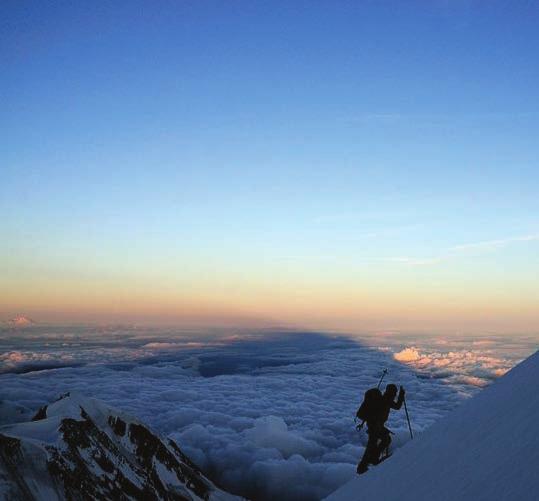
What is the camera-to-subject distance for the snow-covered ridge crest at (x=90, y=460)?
4094 cm

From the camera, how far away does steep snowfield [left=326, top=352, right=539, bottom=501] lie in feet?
11.1

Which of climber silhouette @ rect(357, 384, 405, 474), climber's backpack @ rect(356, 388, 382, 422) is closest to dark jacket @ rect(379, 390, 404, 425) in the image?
climber silhouette @ rect(357, 384, 405, 474)

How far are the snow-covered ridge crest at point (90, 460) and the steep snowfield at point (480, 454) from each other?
36393mm

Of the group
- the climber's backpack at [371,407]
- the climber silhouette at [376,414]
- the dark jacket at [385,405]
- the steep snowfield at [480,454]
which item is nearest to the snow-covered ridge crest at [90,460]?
the climber silhouette at [376,414]

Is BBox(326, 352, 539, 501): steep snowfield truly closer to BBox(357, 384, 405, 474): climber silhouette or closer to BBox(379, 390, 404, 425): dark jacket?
BBox(357, 384, 405, 474): climber silhouette

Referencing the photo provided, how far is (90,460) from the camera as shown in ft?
227

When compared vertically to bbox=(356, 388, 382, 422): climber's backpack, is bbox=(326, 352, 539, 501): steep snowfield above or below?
above

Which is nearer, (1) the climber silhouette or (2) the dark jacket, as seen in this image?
(1) the climber silhouette

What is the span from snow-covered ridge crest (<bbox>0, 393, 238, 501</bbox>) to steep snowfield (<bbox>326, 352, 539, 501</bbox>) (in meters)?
36.4

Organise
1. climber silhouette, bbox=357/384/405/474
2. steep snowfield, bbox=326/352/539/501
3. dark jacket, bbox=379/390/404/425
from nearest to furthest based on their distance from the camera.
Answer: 1. steep snowfield, bbox=326/352/539/501
2. climber silhouette, bbox=357/384/405/474
3. dark jacket, bbox=379/390/404/425

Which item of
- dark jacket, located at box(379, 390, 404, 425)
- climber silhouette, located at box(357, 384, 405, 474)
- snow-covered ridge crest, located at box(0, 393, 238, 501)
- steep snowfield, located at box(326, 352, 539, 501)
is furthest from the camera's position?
snow-covered ridge crest, located at box(0, 393, 238, 501)

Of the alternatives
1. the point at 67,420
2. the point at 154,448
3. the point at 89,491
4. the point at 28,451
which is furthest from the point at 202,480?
the point at 28,451

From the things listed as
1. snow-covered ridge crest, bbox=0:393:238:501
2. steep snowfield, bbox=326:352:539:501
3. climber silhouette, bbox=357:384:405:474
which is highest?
steep snowfield, bbox=326:352:539:501

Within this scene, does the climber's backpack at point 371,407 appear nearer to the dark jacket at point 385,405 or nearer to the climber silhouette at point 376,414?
the climber silhouette at point 376,414
